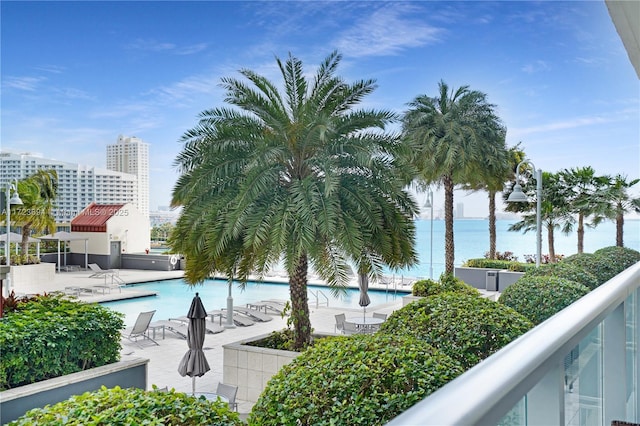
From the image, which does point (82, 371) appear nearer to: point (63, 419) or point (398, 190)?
point (63, 419)

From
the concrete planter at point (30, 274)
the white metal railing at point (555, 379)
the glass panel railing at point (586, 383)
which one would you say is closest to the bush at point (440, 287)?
the white metal railing at point (555, 379)

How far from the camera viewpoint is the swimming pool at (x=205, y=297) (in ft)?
72.1

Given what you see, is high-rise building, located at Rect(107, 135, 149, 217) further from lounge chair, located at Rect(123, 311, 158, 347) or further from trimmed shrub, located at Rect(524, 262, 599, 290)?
trimmed shrub, located at Rect(524, 262, 599, 290)

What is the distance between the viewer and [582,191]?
81.8 ft

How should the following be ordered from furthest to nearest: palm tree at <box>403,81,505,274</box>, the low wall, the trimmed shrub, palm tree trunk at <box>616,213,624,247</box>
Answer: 1. palm tree trunk at <box>616,213,624,247</box>
2. palm tree at <box>403,81,505,274</box>
3. the trimmed shrub
4. the low wall

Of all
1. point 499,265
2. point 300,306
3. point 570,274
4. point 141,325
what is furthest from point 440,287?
point 499,265

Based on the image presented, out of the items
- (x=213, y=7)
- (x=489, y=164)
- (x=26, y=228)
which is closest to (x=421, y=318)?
(x=489, y=164)

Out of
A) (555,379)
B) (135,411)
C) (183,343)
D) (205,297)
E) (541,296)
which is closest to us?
(555,379)

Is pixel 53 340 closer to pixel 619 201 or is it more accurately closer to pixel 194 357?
pixel 194 357

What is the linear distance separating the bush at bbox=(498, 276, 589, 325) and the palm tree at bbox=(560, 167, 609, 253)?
17132mm

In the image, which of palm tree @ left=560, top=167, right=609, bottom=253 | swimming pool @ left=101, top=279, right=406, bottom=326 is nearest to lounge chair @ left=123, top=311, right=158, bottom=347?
swimming pool @ left=101, top=279, right=406, bottom=326

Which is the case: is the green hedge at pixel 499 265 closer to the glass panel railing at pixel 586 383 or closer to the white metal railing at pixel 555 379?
the white metal railing at pixel 555 379

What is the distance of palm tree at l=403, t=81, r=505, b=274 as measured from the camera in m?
18.1

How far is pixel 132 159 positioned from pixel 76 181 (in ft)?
70.4
